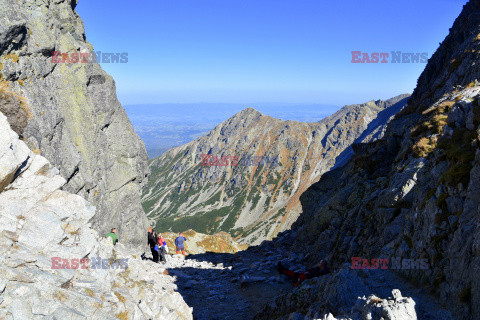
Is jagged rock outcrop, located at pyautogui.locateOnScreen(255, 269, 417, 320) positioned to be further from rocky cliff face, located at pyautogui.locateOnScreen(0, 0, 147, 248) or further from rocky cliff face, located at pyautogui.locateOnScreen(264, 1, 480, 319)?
rocky cliff face, located at pyautogui.locateOnScreen(0, 0, 147, 248)

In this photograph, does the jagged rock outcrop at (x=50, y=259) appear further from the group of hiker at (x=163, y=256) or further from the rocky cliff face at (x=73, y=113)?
the rocky cliff face at (x=73, y=113)

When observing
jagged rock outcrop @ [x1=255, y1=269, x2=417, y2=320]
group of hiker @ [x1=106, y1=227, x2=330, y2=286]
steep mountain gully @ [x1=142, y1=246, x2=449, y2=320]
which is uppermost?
jagged rock outcrop @ [x1=255, y1=269, x2=417, y2=320]

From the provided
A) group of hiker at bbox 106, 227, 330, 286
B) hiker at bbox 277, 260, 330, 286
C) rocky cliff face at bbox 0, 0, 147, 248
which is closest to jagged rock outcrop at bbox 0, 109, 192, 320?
group of hiker at bbox 106, 227, 330, 286

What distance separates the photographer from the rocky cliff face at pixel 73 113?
26.1m

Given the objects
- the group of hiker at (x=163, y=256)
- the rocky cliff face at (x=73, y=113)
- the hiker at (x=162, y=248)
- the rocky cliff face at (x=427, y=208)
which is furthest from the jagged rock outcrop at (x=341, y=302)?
the rocky cliff face at (x=73, y=113)

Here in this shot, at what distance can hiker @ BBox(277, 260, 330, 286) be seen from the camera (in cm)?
2500

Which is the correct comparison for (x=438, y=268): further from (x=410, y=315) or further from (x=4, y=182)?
(x=4, y=182)

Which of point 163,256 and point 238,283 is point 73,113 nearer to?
point 163,256

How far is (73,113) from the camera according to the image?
36.8 metres

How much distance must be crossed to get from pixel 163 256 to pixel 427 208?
98.3ft

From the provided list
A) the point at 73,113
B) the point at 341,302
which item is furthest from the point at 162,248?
the point at 341,302

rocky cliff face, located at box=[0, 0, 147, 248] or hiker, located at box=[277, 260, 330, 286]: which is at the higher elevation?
rocky cliff face, located at box=[0, 0, 147, 248]

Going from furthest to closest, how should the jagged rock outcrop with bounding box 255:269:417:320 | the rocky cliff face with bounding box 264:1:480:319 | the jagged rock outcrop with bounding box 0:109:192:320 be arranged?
the jagged rock outcrop with bounding box 0:109:192:320 < the rocky cliff face with bounding box 264:1:480:319 < the jagged rock outcrop with bounding box 255:269:417:320

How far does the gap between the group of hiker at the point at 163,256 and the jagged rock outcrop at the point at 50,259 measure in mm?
6955
